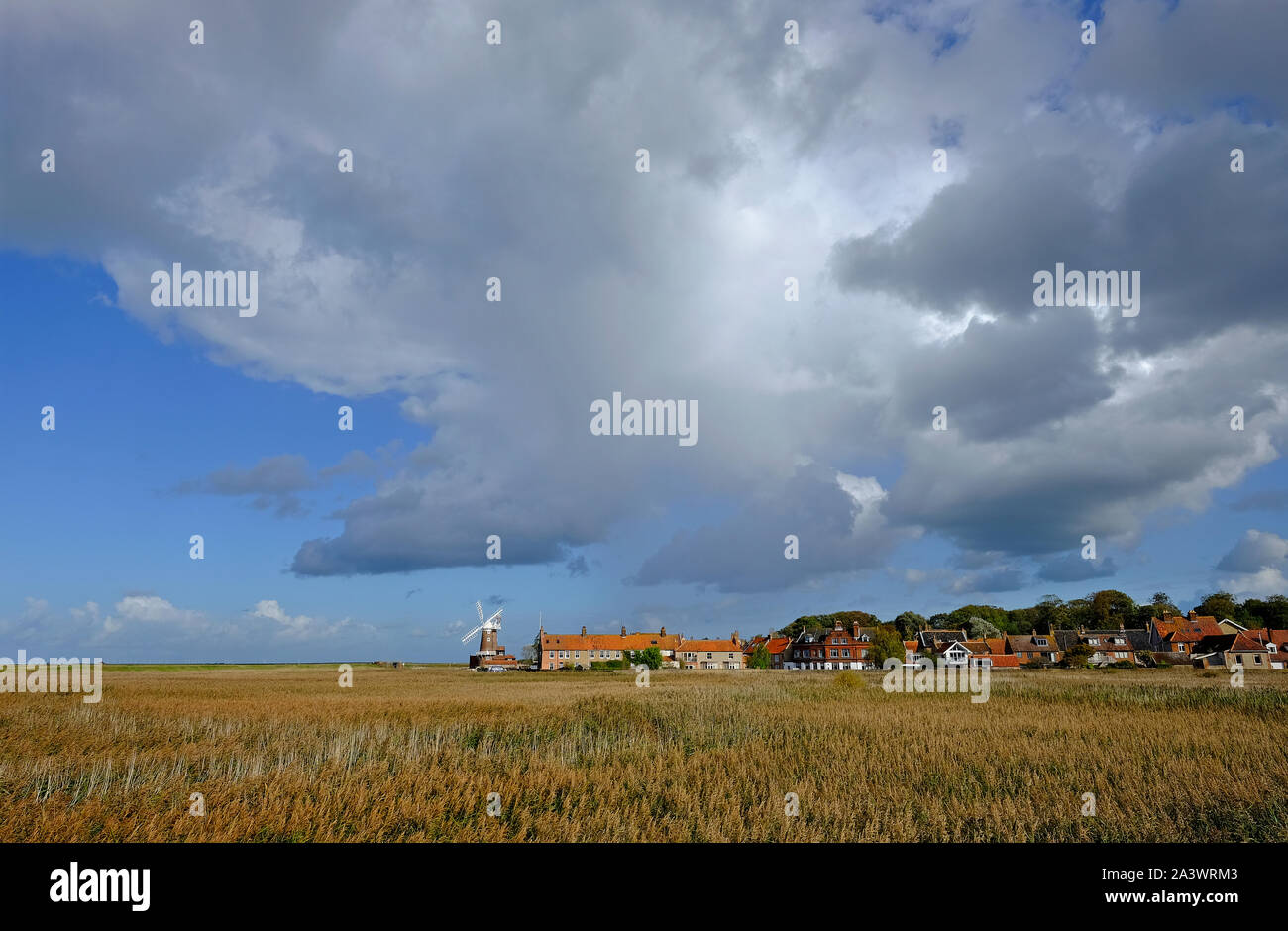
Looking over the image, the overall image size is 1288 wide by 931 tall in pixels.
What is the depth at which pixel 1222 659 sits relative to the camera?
96688mm

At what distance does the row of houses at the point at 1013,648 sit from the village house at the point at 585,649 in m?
0.21

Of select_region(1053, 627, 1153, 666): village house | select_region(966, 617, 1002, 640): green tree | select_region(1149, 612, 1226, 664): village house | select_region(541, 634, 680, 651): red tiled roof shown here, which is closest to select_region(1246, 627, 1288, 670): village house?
select_region(1149, 612, 1226, 664): village house

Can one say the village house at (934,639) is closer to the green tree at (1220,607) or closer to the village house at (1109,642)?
the village house at (1109,642)

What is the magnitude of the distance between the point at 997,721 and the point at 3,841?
25.9 meters

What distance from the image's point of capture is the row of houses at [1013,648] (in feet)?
323

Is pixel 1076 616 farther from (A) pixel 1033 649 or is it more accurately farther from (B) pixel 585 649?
(B) pixel 585 649

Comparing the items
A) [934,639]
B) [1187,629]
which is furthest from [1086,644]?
[1187,629]

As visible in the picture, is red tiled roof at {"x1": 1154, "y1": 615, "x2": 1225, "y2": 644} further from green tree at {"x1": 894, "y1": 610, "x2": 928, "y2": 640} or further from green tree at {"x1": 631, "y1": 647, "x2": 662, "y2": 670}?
green tree at {"x1": 631, "y1": 647, "x2": 662, "y2": 670}

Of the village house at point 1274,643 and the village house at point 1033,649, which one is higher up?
the village house at point 1274,643

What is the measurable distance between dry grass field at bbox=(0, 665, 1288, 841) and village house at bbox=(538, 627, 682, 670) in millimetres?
109756

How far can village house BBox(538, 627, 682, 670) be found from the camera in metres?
132

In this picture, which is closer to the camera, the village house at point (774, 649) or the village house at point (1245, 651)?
the village house at point (1245, 651)

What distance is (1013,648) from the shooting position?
377 ft

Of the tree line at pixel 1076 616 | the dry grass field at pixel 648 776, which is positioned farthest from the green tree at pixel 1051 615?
the dry grass field at pixel 648 776
